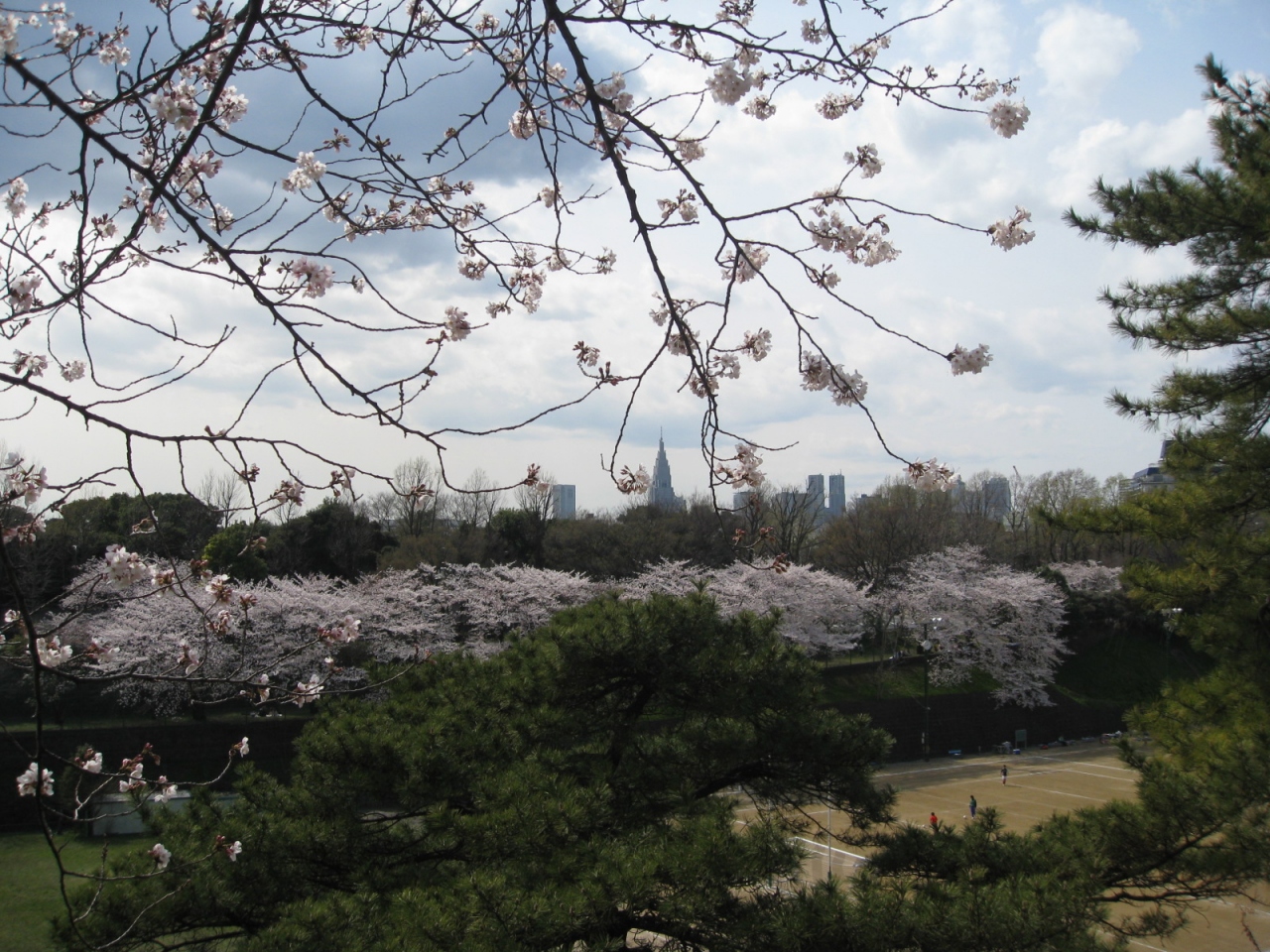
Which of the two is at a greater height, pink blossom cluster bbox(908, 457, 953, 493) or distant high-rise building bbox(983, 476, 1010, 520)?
distant high-rise building bbox(983, 476, 1010, 520)

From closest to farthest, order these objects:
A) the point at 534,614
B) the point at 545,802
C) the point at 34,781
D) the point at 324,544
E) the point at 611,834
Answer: the point at 34,781
the point at 545,802
the point at 611,834
the point at 534,614
the point at 324,544

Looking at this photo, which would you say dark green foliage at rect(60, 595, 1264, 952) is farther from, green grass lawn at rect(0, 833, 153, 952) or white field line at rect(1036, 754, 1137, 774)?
white field line at rect(1036, 754, 1137, 774)

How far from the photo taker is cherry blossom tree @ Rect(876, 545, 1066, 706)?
800 inches

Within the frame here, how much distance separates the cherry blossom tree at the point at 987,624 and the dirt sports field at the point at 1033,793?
1881 mm

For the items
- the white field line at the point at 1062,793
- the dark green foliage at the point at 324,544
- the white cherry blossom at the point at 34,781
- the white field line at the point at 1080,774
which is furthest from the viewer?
the dark green foliage at the point at 324,544

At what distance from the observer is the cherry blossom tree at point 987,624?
800 inches

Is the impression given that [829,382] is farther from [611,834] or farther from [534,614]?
[534,614]

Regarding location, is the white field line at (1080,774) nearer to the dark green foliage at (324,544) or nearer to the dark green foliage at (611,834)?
the dark green foliage at (611,834)

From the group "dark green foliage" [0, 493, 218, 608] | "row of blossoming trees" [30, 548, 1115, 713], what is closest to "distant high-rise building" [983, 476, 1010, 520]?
"row of blossoming trees" [30, 548, 1115, 713]

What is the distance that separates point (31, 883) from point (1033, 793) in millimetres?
14653

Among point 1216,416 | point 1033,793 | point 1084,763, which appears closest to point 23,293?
point 1216,416

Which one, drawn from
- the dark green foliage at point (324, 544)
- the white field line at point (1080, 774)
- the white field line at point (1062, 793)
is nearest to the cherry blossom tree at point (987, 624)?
the white field line at point (1080, 774)

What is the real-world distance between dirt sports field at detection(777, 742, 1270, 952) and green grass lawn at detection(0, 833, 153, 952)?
819cm

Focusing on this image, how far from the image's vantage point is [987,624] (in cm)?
2067
